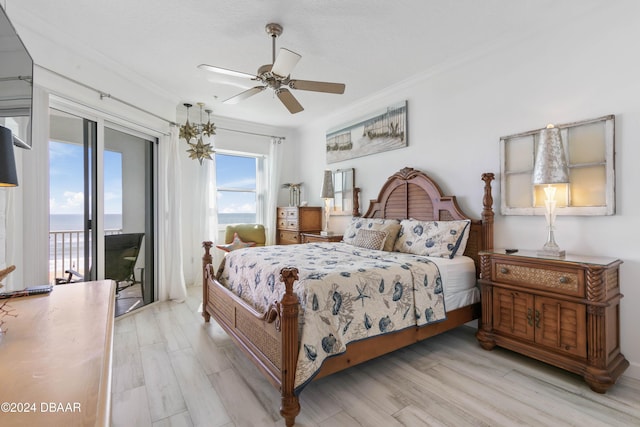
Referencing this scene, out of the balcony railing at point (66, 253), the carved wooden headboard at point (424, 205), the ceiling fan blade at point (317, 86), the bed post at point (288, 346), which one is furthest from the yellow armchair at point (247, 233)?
the bed post at point (288, 346)

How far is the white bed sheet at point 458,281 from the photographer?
2.54 m

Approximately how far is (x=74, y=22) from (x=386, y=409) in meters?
3.69

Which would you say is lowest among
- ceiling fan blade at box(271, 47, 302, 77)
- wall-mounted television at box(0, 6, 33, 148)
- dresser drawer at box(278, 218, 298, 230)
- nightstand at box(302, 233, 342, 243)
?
nightstand at box(302, 233, 342, 243)

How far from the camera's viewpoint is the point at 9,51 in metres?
1.46

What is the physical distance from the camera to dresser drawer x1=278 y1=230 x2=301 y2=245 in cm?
487

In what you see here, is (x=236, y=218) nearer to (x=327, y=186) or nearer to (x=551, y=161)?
(x=327, y=186)

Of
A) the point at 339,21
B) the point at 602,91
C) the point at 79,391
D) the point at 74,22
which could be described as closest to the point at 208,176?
the point at 74,22

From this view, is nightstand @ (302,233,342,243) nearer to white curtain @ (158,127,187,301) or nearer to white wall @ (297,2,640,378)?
white wall @ (297,2,640,378)

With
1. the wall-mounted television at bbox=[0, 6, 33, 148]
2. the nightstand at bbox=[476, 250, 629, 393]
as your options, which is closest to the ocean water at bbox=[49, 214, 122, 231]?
the wall-mounted television at bbox=[0, 6, 33, 148]

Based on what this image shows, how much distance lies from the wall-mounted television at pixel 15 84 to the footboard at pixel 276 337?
160 cm

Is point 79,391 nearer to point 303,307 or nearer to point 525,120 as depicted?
point 303,307

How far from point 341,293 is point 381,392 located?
2.36ft

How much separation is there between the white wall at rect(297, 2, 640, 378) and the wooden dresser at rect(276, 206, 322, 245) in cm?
160

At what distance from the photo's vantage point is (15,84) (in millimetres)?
1538
